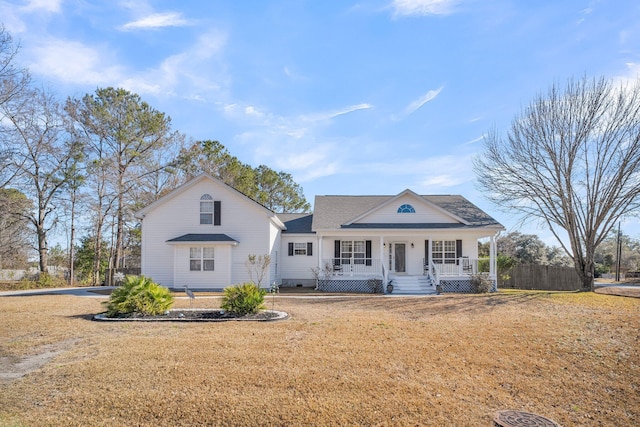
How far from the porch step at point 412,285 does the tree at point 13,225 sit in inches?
916

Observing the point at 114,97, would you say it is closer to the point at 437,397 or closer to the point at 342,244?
the point at 342,244

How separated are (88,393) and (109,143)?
28417mm

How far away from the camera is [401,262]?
963 inches

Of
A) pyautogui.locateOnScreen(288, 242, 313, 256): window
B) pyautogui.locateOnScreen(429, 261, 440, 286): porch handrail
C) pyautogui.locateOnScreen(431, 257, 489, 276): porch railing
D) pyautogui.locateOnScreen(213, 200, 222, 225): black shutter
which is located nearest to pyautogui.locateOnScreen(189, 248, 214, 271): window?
pyautogui.locateOnScreen(213, 200, 222, 225): black shutter

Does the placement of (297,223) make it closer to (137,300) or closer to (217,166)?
(217,166)

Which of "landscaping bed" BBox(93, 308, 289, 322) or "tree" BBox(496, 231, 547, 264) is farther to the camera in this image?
"tree" BBox(496, 231, 547, 264)

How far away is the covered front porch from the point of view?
2200 centimetres

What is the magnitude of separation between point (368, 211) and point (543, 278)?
1367 cm

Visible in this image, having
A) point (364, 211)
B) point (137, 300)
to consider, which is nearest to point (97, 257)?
point (364, 211)

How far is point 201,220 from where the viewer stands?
75.6 ft

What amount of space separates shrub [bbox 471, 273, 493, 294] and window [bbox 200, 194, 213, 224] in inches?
550

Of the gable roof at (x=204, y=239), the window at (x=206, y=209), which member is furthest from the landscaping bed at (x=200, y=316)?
the window at (x=206, y=209)

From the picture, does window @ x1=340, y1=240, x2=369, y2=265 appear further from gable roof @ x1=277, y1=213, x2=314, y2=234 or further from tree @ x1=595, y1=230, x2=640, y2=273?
tree @ x1=595, y1=230, x2=640, y2=273

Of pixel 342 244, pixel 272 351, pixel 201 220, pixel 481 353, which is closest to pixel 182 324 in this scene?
pixel 272 351
